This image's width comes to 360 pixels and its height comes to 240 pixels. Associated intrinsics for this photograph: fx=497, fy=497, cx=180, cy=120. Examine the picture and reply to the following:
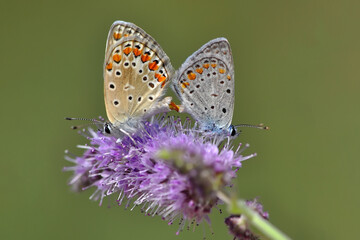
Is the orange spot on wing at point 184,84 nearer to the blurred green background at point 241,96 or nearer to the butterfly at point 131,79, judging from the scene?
the butterfly at point 131,79

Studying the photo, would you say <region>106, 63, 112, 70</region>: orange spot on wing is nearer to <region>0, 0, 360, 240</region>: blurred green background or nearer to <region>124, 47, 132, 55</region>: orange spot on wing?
<region>124, 47, 132, 55</region>: orange spot on wing

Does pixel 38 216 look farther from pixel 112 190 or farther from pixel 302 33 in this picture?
pixel 302 33

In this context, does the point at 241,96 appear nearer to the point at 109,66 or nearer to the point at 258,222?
the point at 109,66

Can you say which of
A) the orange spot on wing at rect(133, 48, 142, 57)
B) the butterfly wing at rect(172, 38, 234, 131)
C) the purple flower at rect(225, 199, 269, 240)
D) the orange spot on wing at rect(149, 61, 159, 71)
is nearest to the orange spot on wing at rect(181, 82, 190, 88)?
the butterfly wing at rect(172, 38, 234, 131)

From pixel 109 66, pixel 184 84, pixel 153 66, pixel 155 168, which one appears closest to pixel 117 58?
pixel 109 66

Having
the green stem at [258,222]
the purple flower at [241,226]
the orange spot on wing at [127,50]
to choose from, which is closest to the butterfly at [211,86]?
the orange spot on wing at [127,50]

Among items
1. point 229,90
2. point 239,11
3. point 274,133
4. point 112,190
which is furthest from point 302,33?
point 112,190
